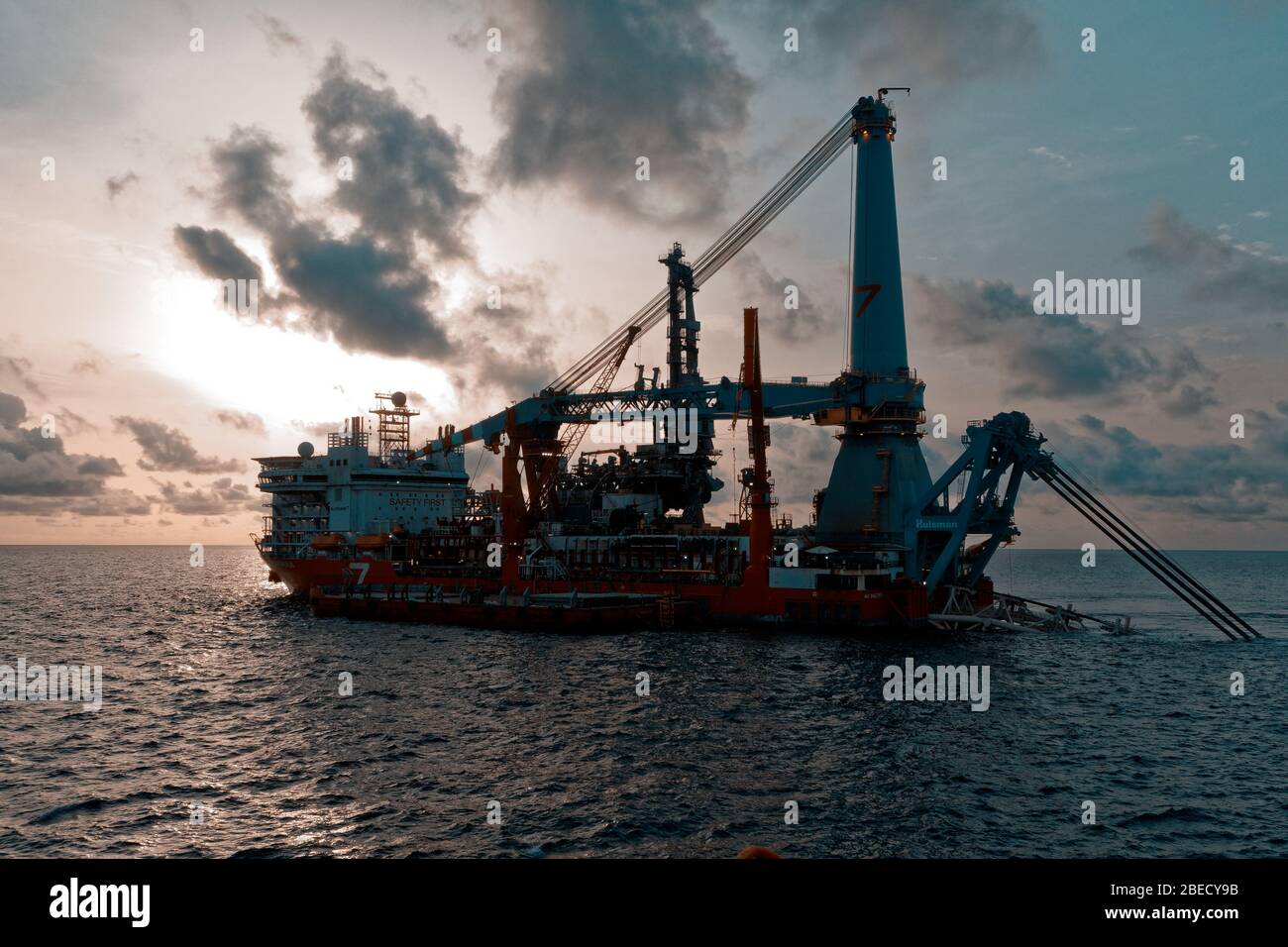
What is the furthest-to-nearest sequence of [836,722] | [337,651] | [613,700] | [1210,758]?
[337,651], [613,700], [836,722], [1210,758]

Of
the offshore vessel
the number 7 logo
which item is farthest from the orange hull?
the number 7 logo

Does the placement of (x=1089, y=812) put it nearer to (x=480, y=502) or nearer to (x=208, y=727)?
(x=208, y=727)

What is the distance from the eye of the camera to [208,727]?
35.5 m

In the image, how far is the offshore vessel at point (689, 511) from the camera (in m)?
61.2

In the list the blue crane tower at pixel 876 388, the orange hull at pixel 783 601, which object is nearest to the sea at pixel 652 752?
the orange hull at pixel 783 601

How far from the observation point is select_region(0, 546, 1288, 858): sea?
2275 cm

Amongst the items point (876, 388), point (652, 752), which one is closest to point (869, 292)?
point (876, 388)

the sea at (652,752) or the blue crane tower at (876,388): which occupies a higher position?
the blue crane tower at (876,388)

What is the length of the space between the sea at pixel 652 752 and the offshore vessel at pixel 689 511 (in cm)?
573

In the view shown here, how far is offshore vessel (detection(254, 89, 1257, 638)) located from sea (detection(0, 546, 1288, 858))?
5.73 metres

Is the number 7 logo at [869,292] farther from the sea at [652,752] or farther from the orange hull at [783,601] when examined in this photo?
the sea at [652,752]
